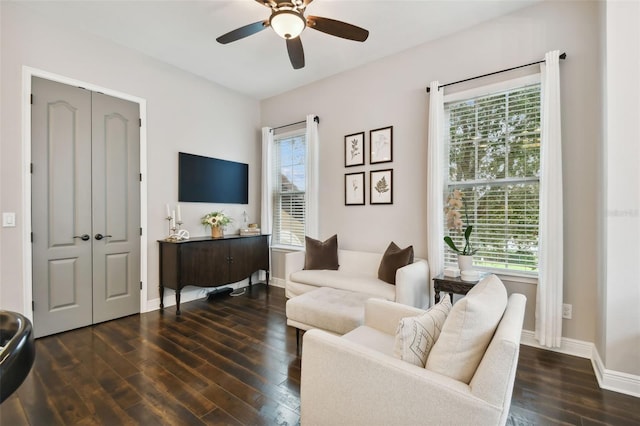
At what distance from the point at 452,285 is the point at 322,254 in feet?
5.36

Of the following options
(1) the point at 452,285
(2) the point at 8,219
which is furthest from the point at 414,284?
(2) the point at 8,219

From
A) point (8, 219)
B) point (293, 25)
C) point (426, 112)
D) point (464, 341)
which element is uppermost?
point (293, 25)

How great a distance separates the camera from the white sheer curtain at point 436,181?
307 centimetres

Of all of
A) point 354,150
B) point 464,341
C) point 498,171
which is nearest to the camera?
point 464,341

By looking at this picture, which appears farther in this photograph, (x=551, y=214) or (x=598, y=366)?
(x=551, y=214)

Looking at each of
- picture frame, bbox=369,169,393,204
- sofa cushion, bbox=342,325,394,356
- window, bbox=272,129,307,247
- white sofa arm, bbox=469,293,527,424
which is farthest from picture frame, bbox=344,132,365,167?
white sofa arm, bbox=469,293,527,424

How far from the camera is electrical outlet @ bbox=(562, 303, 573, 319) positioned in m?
2.50

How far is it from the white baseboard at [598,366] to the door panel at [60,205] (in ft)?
14.5

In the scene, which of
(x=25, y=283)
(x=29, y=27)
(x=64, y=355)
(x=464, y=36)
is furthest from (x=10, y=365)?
(x=464, y=36)

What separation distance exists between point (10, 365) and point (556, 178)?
3.31 meters

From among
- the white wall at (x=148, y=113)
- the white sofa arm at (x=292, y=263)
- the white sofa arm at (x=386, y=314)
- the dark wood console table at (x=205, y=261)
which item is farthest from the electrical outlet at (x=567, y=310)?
the white wall at (x=148, y=113)

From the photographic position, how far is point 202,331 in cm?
296

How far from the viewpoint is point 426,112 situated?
328cm

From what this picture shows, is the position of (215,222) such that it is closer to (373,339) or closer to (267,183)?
(267,183)
